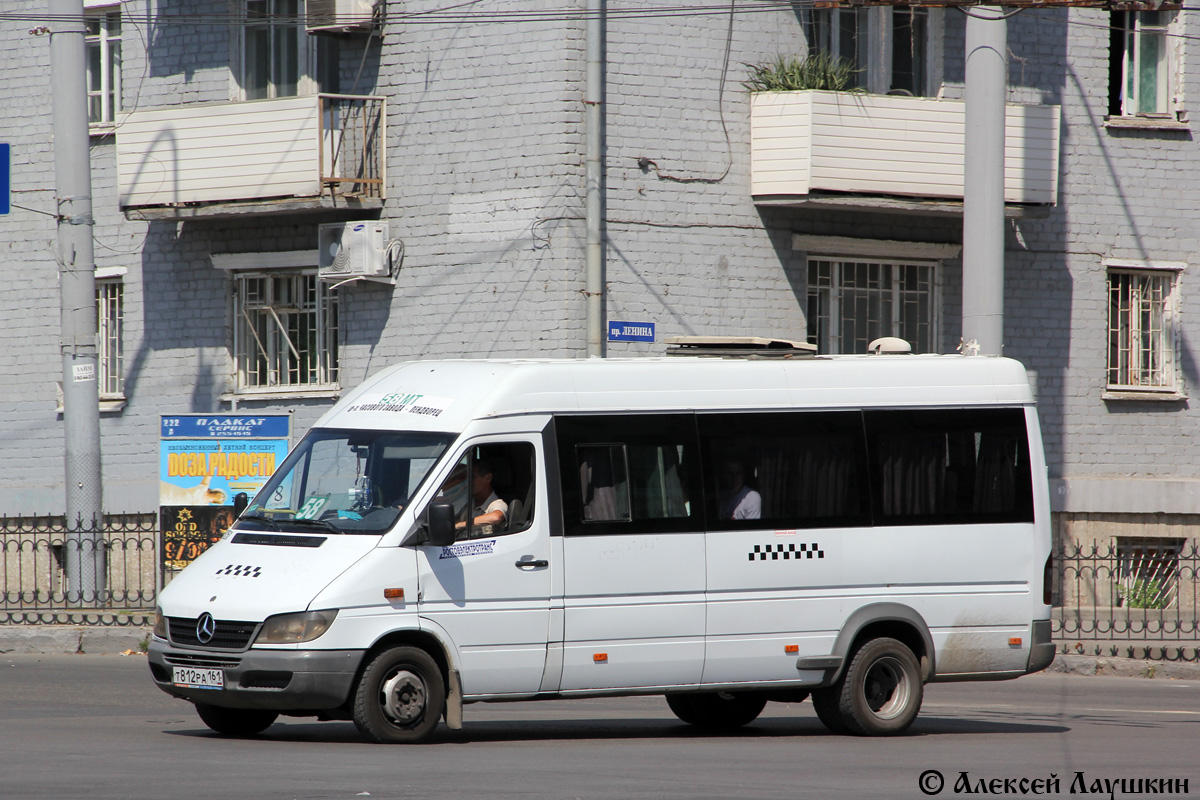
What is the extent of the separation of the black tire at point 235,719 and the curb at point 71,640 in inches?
251

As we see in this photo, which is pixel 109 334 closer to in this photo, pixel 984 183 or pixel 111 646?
pixel 111 646

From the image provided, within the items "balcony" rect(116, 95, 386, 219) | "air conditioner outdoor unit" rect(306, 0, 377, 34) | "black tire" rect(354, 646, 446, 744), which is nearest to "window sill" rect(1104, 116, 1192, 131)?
"balcony" rect(116, 95, 386, 219)

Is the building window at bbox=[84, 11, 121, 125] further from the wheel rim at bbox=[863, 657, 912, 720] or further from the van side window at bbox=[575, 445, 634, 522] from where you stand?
the wheel rim at bbox=[863, 657, 912, 720]

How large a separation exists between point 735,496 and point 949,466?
1.59 meters

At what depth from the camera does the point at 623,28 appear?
18.9m

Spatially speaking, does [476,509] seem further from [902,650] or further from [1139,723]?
[1139,723]

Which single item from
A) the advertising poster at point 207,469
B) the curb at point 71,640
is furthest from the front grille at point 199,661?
the advertising poster at point 207,469

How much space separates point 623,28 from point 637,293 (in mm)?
2870

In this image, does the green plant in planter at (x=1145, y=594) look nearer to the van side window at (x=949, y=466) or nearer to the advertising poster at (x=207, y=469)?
the van side window at (x=949, y=466)

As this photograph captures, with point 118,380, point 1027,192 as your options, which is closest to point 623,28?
point 1027,192

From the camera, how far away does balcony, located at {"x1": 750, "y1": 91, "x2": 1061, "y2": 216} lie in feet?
61.9

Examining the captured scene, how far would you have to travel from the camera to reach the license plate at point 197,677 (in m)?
9.84

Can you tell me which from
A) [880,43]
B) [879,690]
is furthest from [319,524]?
[880,43]

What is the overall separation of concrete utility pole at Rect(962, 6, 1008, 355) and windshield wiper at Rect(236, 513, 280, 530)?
8618mm
